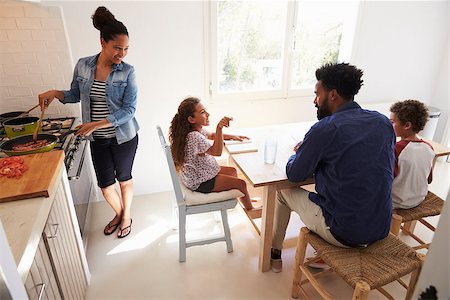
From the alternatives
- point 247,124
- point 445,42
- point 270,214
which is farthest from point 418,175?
point 445,42

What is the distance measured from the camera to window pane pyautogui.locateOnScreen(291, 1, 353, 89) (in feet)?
9.58

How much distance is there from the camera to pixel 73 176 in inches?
70.0

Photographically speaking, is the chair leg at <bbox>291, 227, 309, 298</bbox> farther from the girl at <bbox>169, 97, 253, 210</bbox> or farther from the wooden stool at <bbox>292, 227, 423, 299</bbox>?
the girl at <bbox>169, 97, 253, 210</bbox>

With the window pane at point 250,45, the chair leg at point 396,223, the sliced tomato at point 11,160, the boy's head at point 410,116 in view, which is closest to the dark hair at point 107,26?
the sliced tomato at point 11,160

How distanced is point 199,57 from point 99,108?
3.28 feet

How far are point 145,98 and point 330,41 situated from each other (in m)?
1.85

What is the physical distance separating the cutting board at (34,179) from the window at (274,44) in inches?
62.1

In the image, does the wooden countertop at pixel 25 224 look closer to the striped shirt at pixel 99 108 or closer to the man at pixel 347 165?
the striped shirt at pixel 99 108

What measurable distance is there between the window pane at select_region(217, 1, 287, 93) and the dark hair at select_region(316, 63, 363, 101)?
136cm

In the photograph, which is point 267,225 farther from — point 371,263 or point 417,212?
point 417,212

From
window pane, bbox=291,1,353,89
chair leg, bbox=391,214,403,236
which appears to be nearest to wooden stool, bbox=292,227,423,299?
chair leg, bbox=391,214,403,236

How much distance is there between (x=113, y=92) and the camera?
1.99 metres

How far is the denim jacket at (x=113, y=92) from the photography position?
6.45ft

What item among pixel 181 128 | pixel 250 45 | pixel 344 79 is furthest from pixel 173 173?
pixel 250 45
